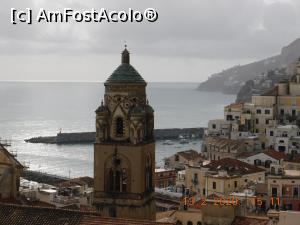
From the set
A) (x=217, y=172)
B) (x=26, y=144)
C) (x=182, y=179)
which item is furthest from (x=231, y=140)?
(x=26, y=144)

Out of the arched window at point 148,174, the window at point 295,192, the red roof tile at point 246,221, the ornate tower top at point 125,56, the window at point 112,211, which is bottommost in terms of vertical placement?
the window at point 295,192

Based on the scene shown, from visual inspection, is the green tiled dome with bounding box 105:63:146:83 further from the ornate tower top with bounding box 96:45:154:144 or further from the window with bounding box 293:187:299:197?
the window with bounding box 293:187:299:197

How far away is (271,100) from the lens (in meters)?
92.8

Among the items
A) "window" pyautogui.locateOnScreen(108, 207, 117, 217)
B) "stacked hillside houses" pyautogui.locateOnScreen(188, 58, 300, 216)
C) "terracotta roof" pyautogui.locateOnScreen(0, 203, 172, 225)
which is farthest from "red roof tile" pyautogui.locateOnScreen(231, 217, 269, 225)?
"stacked hillside houses" pyautogui.locateOnScreen(188, 58, 300, 216)

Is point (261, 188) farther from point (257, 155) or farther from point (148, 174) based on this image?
point (148, 174)

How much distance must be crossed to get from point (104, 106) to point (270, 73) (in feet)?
506

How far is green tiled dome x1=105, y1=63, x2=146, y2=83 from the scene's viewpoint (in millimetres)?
34562

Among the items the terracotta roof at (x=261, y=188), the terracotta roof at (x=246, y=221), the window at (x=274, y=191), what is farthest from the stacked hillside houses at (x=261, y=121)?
the terracotta roof at (x=246, y=221)

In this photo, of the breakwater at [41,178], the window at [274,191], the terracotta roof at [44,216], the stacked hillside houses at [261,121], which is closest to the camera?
the terracotta roof at [44,216]

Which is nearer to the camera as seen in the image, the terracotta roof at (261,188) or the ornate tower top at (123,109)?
the ornate tower top at (123,109)

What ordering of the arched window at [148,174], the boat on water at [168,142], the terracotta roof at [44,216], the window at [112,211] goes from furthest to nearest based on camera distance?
the boat on water at [168,142] → the arched window at [148,174] → the window at [112,211] → the terracotta roof at [44,216]

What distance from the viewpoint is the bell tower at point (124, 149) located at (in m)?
33.8

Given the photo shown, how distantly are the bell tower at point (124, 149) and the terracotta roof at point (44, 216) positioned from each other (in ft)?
25.7

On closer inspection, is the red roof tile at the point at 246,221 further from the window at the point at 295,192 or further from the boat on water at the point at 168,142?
the boat on water at the point at 168,142
